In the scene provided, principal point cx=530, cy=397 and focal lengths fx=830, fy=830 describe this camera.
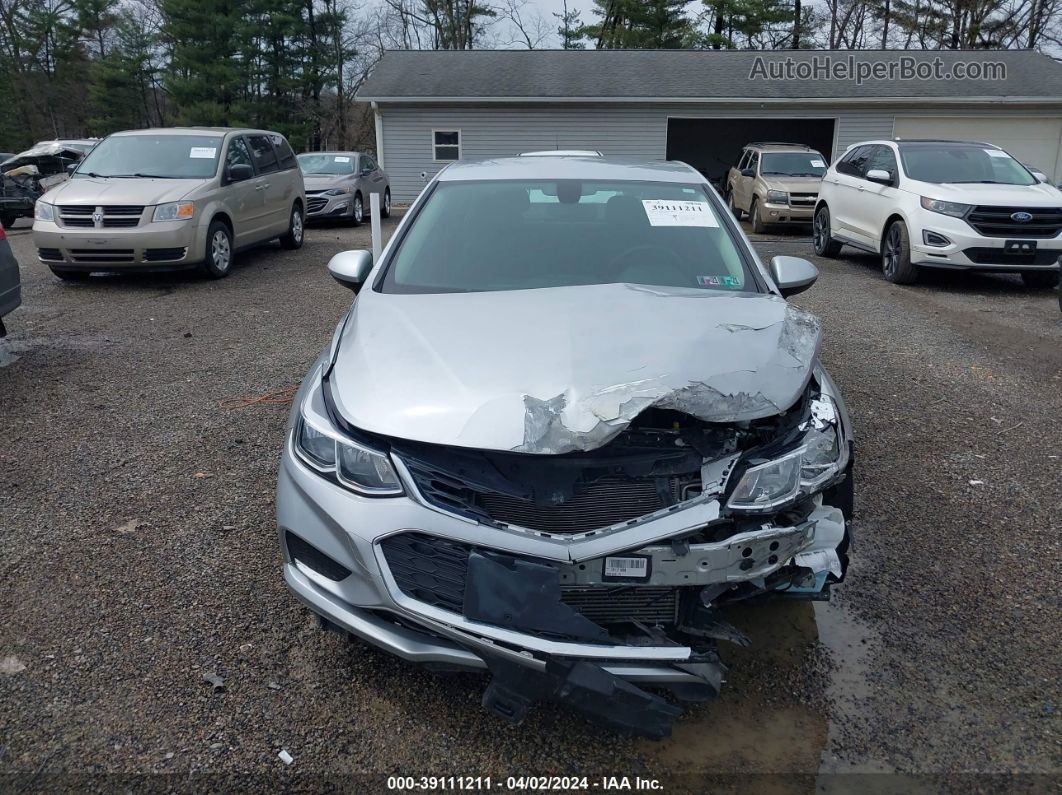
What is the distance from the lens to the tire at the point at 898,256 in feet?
33.0

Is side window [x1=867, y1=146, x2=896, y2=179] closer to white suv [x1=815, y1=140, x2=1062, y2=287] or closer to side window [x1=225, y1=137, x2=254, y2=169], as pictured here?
white suv [x1=815, y1=140, x2=1062, y2=287]

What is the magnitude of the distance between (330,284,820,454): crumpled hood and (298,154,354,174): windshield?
1496 centimetres

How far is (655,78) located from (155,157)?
16.8 m

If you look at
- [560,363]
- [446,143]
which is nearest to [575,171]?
[560,363]

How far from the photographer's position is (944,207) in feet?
31.3

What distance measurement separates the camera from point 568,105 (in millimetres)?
22828

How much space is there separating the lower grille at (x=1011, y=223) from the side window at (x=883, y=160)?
1.39 meters

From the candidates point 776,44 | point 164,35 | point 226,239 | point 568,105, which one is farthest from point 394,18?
point 226,239

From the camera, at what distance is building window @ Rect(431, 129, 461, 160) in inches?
918

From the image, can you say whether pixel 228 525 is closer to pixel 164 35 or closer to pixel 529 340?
pixel 529 340

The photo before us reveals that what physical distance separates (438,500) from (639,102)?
22053 millimetres

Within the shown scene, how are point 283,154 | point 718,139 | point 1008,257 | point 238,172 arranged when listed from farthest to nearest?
1. point 718,139
2. point 283,154
3. point 238,172
4. point 1008,257

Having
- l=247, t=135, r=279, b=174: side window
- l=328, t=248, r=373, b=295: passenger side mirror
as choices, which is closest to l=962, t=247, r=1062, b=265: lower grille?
l=328, t=248, r=373, b=295: passenger side mirror

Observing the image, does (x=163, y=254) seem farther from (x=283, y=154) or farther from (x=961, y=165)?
(x=961, y=165)
